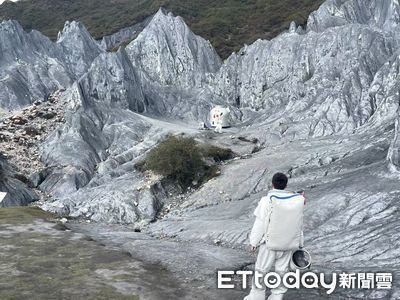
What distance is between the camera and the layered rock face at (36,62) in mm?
100438

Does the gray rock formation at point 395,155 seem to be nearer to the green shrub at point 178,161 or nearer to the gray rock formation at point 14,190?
the green shrub at point 178,161

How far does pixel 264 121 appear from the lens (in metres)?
73.4

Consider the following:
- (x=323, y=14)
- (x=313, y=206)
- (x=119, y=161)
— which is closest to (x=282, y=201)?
(x=313, y=206)

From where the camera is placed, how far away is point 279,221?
12141 mm

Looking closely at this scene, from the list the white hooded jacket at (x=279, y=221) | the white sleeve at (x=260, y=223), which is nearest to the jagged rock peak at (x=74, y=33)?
the white sleeve at (x=260, y=223)

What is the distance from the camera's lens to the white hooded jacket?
12.1 m

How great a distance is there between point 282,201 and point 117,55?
85.0 m

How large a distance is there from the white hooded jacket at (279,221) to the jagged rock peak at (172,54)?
9117 centimetres

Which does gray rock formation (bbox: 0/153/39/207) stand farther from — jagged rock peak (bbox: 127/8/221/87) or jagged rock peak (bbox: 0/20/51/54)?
jagged rock peak (bbox: 0/20/51/54)

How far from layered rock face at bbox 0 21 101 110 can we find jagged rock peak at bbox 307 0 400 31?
2375 inches

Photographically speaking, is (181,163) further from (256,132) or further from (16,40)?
(16,40)

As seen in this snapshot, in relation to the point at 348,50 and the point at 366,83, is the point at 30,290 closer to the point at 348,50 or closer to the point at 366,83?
the point at 366,83

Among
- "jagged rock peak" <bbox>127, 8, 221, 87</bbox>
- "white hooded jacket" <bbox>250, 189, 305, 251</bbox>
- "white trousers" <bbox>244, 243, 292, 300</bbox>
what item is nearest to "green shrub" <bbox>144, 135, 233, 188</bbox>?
"white trousers" <bbox>244, 243, 292, 300</bbox>

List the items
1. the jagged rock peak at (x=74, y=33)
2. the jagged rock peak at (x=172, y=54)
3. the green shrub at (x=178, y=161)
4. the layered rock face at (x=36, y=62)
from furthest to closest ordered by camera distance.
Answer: the jagged rock peak at (x=74, y=33), the jagged rock peak at (x=172, y=54), the layered rock face at (x=36, y=62), the green shrub at (x=178, y=161)
